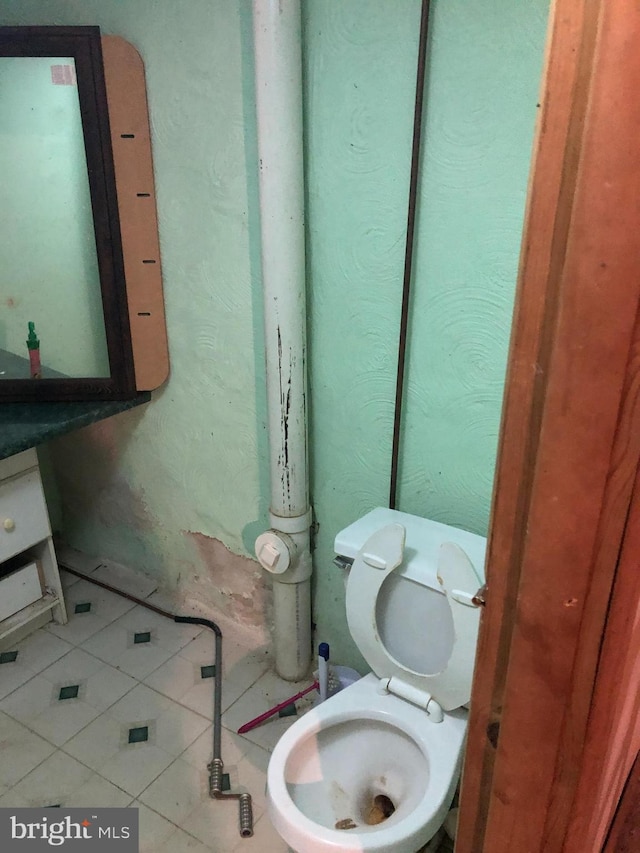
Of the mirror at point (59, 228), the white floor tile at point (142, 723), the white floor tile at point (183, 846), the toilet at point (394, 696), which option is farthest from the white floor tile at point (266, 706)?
the mirror at point (59, 228)

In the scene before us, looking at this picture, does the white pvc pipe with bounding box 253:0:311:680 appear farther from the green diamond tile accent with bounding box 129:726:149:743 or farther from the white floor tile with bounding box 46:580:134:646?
the white floor tile with bounding box 46:580:134:646

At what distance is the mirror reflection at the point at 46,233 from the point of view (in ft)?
5.55

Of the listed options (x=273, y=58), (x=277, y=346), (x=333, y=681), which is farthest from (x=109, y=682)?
(x=273, y=58)

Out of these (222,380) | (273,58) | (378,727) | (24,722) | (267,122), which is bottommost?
(24,722)

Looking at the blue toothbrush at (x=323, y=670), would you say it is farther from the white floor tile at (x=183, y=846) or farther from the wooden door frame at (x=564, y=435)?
the wooden door frame at (x=564, y=435)

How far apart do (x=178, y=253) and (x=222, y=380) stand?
0.36 metres

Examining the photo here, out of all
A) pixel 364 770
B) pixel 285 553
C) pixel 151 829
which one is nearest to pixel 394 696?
pixel 364 770

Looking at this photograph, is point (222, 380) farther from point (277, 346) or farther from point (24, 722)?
point (24, 722)

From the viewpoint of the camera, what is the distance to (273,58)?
1.32 m

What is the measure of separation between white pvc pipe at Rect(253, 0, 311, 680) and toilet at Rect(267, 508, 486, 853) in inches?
11.2

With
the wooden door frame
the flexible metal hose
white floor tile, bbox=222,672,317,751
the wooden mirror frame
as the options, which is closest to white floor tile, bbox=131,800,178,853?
the flexible metal hose

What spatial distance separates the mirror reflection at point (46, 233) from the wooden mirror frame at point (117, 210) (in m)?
0.07

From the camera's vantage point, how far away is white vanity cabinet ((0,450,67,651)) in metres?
1.89

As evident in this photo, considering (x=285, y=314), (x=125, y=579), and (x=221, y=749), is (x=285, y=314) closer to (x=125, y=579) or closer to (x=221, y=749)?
(x=221, y=749)
